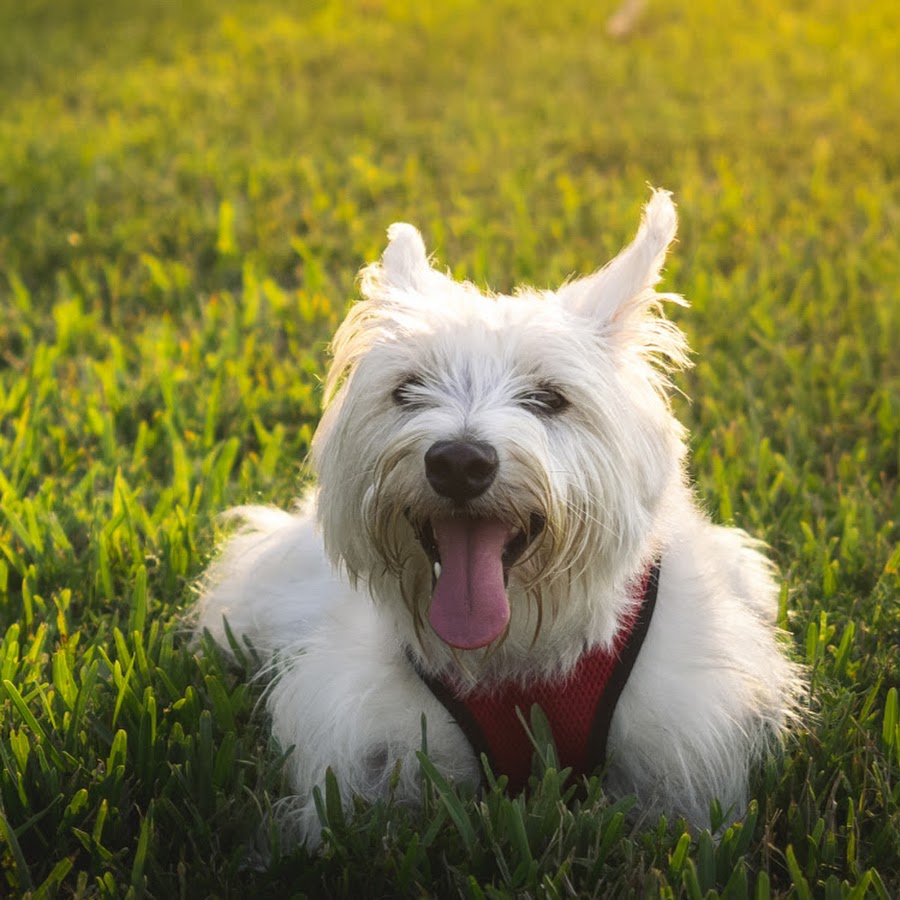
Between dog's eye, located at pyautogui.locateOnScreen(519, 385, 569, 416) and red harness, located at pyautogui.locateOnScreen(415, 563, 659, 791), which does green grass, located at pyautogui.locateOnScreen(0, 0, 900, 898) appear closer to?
red harness, located at pyautogui.locateOnScreen(415, 563, 659, 791)

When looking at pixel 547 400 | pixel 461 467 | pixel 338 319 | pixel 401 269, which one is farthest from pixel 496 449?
pixel 338 319

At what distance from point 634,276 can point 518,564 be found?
76 centimetres

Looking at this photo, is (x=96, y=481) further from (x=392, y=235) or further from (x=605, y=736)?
(x=605, y=736)

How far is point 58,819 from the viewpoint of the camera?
299 cm

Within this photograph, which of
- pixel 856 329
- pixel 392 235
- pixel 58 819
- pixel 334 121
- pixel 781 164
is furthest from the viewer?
pixel 334 121

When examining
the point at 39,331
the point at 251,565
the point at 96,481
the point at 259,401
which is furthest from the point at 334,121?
the point at 251,565

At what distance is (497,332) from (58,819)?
60.9 inches

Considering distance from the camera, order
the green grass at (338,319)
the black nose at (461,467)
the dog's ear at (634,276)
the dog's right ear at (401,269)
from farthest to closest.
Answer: the dog's right ear at (401,269)
the dog's ear at (634,276)
the green grass at (338,319)
the black nose at (461,467)

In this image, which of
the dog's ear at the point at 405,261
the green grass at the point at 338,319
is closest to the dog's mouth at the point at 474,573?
the green grass at the point at 338,319

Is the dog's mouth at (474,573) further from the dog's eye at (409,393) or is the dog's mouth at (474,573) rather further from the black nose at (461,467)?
the dog's eye at (409,393)

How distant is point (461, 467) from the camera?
2662mm

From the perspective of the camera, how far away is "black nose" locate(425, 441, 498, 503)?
8.73 feet

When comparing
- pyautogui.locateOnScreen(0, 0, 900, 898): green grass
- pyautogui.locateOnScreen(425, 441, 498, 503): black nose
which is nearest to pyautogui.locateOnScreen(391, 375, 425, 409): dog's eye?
pyautogui.locateOnScreen(425, 441, 498, 503): black nose

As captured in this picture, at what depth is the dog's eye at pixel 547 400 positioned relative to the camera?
2.86 m
